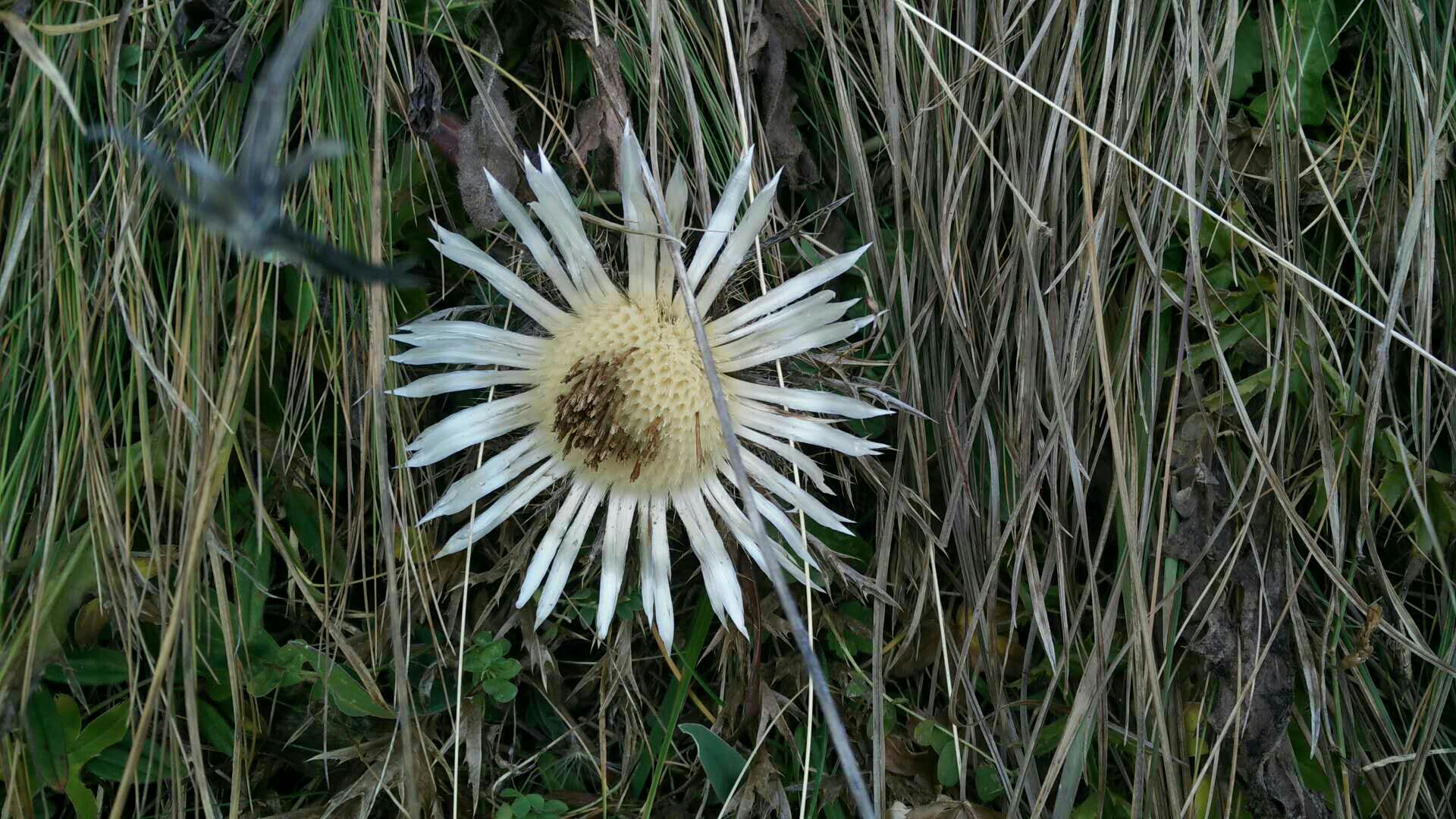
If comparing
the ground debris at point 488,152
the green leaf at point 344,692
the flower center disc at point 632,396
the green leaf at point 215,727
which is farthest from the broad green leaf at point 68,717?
the ground debris at point 488,152

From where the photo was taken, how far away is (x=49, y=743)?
1103 mm

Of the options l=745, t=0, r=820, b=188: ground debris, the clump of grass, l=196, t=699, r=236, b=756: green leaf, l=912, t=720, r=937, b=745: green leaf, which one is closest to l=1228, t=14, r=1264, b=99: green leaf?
the clump of grass

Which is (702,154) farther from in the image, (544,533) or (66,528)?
(66,528)

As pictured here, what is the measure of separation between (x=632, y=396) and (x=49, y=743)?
0.77 m

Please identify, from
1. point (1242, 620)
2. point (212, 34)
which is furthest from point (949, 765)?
point (212, 34)

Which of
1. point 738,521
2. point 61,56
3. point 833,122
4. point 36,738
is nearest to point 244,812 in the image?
point 36,738

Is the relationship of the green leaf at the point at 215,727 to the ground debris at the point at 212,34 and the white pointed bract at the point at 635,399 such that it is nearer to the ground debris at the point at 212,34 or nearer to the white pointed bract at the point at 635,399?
the white pointed bract at the point at 635,399

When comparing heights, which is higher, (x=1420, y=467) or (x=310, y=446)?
(x=1420, y=467)

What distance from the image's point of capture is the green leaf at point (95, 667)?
44.1 inches

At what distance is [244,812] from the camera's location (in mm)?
1182

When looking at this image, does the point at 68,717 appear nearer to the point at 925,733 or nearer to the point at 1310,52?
the point at 925,733

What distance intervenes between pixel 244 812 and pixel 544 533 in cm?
49

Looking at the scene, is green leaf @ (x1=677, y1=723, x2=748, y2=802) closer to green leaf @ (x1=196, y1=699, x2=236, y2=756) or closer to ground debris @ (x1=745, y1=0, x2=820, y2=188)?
green leaf @ (x1=196, y1=699, x2=236, y2=756)

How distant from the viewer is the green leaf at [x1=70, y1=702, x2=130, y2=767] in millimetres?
1113
